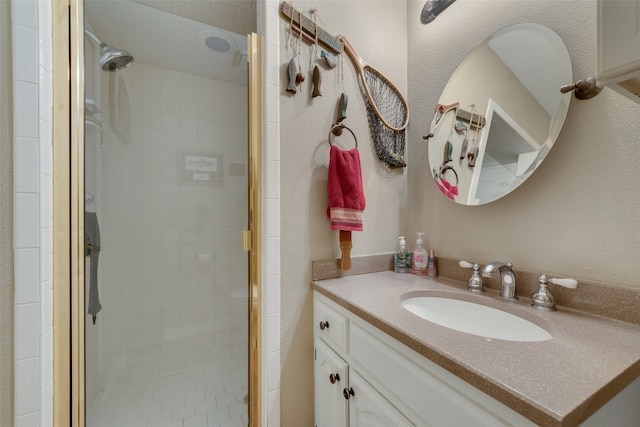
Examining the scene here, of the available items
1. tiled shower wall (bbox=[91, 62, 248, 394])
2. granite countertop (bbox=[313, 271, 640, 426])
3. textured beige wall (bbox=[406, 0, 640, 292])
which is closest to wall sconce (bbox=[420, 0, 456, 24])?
textured beige wall (bbox=[406, 0, 640, 292])

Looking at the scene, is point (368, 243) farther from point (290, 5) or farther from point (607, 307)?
point (290, 5)

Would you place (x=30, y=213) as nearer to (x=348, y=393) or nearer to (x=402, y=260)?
(x=348, y=393)

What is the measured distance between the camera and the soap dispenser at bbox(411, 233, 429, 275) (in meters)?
1.21

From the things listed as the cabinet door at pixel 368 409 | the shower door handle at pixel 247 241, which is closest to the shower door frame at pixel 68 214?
the shower door handle at pixel 247 241

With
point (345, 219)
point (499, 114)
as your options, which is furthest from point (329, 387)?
point (499, 114)

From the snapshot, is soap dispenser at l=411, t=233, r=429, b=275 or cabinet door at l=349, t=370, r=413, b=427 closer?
cabinet door at l=349, t=370, r=413, b=427

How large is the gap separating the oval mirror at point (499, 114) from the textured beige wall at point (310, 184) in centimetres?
34

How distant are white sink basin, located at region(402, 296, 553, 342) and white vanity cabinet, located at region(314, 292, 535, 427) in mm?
253

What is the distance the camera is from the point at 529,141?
87 cm

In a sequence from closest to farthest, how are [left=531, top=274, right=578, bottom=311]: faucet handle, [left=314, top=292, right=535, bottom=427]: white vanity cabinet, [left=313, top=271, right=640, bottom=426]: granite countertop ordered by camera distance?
A: [left=313, top=271, right=640, bottom=426]: granite countertop
[left=314, top=292, right=535, bottom=427]: white vanity cabinet
[left=531, top=274, right=578, bottom=311]: faucet handle

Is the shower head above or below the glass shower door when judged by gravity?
above

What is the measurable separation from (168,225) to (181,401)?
1.08 metres

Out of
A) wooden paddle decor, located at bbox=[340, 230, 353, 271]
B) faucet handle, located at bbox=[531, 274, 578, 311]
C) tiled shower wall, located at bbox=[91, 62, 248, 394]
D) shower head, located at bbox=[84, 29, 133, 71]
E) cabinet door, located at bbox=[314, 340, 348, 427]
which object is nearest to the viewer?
faucet handle, located at bbox=[531, 274, 578, 311]

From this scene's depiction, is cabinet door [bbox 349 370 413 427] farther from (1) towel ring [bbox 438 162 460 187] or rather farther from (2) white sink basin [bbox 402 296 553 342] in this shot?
(1) towel ring [bbox 438 162 460 187]
